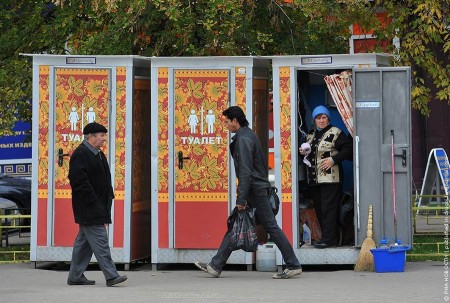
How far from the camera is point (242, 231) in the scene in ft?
43.5

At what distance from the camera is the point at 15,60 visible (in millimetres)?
18328

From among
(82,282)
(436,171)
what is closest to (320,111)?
(82,282)

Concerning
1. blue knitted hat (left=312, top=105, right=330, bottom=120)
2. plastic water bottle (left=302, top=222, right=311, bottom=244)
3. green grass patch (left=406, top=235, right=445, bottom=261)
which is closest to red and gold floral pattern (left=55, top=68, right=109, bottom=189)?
blue knitted hat (left=312, top=105, right=330, bottom=120)

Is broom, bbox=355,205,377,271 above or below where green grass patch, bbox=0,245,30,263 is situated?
above

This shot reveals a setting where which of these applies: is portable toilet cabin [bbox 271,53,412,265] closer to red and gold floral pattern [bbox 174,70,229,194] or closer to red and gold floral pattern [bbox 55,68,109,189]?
red and gold floral pattern [bbox 174,70,229,194]

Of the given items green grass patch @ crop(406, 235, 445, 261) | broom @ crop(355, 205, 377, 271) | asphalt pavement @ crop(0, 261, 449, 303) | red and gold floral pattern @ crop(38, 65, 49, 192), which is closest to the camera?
asphalt pavement @ crop(0, 261, 449, 303)

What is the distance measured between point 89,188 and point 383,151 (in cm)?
351

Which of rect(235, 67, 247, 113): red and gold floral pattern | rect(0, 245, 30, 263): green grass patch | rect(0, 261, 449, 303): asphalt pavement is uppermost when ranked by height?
rect(235, 67, 247, 113): red and gold floral pattern

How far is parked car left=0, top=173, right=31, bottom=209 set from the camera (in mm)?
21891

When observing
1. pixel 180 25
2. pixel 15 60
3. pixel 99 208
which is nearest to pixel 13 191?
pixel 15 60

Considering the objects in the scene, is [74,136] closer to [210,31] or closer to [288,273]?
[210,31]

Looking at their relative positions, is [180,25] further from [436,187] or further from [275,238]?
[436,187]

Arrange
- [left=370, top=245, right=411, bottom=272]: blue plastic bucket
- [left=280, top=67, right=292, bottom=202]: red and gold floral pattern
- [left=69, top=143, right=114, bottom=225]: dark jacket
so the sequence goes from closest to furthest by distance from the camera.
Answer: [left=69, top=143, right=114, bottom=225]: dark jacket < [left=370, top=245, right=411, bottom=272]: blue plastic bucket < [left=280, top=67, right=292, bottom=202]: red and gold floral pattern

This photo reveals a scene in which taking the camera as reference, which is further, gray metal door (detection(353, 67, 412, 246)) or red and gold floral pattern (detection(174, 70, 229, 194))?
red and gold floral pattern (detection(174, 70, 229, 194))
